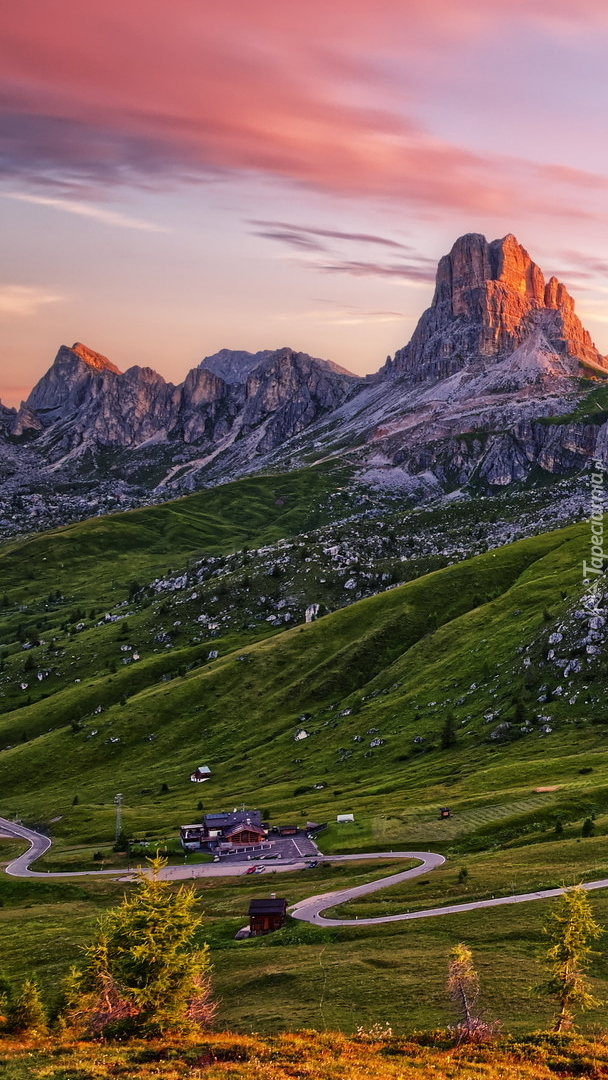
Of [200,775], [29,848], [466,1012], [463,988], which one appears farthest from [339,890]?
[200,775]

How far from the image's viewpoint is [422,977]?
66.1 metres

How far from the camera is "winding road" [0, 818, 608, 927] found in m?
83.0

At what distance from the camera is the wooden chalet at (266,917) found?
292 ft

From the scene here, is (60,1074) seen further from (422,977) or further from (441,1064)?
(422,977)

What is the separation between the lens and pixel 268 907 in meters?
91.6

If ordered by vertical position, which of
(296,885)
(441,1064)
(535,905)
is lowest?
(296,885)

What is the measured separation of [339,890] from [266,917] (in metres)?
16.1

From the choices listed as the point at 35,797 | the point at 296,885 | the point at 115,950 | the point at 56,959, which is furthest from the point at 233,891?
the point at 35,797

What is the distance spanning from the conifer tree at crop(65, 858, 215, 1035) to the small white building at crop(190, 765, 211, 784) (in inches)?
5225

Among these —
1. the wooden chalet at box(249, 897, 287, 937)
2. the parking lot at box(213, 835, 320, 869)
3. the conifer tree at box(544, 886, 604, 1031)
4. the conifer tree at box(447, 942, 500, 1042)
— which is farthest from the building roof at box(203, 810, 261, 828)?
the conifer tree at box(544, 886, 604, 1031)

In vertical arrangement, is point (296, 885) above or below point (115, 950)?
below

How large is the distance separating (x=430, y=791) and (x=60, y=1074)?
4204 inches

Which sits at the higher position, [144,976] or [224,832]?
[144,976]

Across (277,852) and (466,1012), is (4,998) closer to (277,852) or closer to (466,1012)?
(466,1012)
